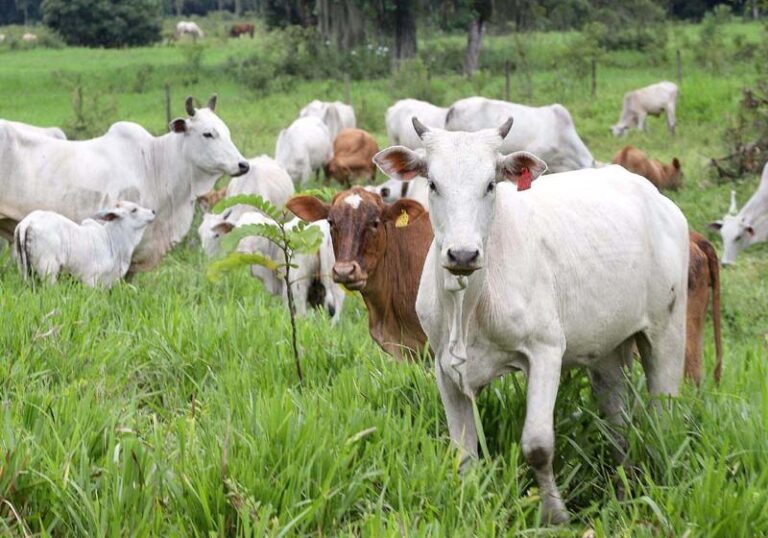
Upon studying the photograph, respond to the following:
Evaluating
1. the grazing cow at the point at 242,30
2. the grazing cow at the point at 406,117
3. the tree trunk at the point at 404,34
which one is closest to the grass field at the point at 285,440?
the grazing cow at the point at 406,117

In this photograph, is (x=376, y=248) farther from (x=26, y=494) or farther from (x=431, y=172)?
(x=26, y=494)

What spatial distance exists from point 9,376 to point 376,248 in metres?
2.01

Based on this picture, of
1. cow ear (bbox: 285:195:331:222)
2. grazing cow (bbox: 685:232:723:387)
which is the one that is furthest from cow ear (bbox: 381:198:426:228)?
grazing cow (bbox: 685:232:723:387)

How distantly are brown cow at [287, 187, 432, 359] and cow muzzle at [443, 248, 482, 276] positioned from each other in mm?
1972

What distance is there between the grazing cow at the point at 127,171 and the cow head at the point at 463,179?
558 centimetres

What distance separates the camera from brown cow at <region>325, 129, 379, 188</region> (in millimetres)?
16016

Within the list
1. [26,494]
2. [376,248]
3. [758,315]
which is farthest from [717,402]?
[758,315]

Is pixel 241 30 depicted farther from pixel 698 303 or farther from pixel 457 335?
pixel 457 335

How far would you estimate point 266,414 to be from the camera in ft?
13.3

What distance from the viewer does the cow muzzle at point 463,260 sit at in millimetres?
3748

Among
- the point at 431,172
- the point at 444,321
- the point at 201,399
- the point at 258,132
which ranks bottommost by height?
the point at 258,132

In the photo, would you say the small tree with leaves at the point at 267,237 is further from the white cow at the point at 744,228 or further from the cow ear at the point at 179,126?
the white cow at the point at 744,228

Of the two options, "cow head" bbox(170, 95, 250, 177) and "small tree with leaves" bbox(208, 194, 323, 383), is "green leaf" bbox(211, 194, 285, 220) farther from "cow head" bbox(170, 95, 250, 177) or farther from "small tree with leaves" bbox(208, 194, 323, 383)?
"cow head" bbox(170, 95, 250, 177)

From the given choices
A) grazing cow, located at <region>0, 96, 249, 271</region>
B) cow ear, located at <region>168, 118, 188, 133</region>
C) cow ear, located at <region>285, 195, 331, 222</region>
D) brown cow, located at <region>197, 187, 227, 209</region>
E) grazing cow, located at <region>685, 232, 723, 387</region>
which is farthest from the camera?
brown cow, located at <region>197, 187, 227, 209</region>
